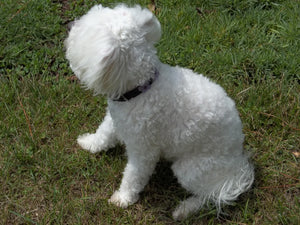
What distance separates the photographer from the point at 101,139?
2668mm

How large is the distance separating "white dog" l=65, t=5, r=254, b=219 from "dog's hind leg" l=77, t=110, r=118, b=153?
3.1 inches

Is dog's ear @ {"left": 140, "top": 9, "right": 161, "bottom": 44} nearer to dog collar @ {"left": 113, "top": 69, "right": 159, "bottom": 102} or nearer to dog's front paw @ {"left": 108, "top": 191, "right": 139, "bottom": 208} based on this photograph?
dog collar @ {"left": 113, "top": 69, "right": 159, "bottom": 102}

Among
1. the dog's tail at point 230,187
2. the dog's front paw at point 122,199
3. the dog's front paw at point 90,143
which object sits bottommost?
the dog's front paw at point 122,199

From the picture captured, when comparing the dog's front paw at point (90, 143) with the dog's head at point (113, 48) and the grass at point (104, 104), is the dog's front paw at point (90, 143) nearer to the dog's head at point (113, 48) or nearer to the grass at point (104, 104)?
the grass at point (104, 104)

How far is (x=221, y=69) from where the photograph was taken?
10.4 feet

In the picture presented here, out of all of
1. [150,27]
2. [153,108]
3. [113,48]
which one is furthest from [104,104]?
[113,48]

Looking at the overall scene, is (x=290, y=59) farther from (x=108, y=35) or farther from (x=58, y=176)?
(x=58, y=176)

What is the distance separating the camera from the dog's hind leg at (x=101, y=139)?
8.58ft

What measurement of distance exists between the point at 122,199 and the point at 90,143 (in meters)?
0.54

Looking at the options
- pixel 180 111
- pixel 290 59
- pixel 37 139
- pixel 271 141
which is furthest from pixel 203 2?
pixel 37 139

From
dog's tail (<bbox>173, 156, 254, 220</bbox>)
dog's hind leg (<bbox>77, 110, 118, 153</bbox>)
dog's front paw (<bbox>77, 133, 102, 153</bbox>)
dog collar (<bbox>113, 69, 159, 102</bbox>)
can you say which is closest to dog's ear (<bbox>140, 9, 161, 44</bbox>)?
dog collar (<bbox>113, 69, 159, 102</bbox>)

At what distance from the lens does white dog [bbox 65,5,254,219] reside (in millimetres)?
1703

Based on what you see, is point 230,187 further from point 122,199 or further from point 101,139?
point 101,139

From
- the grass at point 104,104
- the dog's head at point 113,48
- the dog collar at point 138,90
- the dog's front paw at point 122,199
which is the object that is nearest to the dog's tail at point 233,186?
the grass at point 104,104
